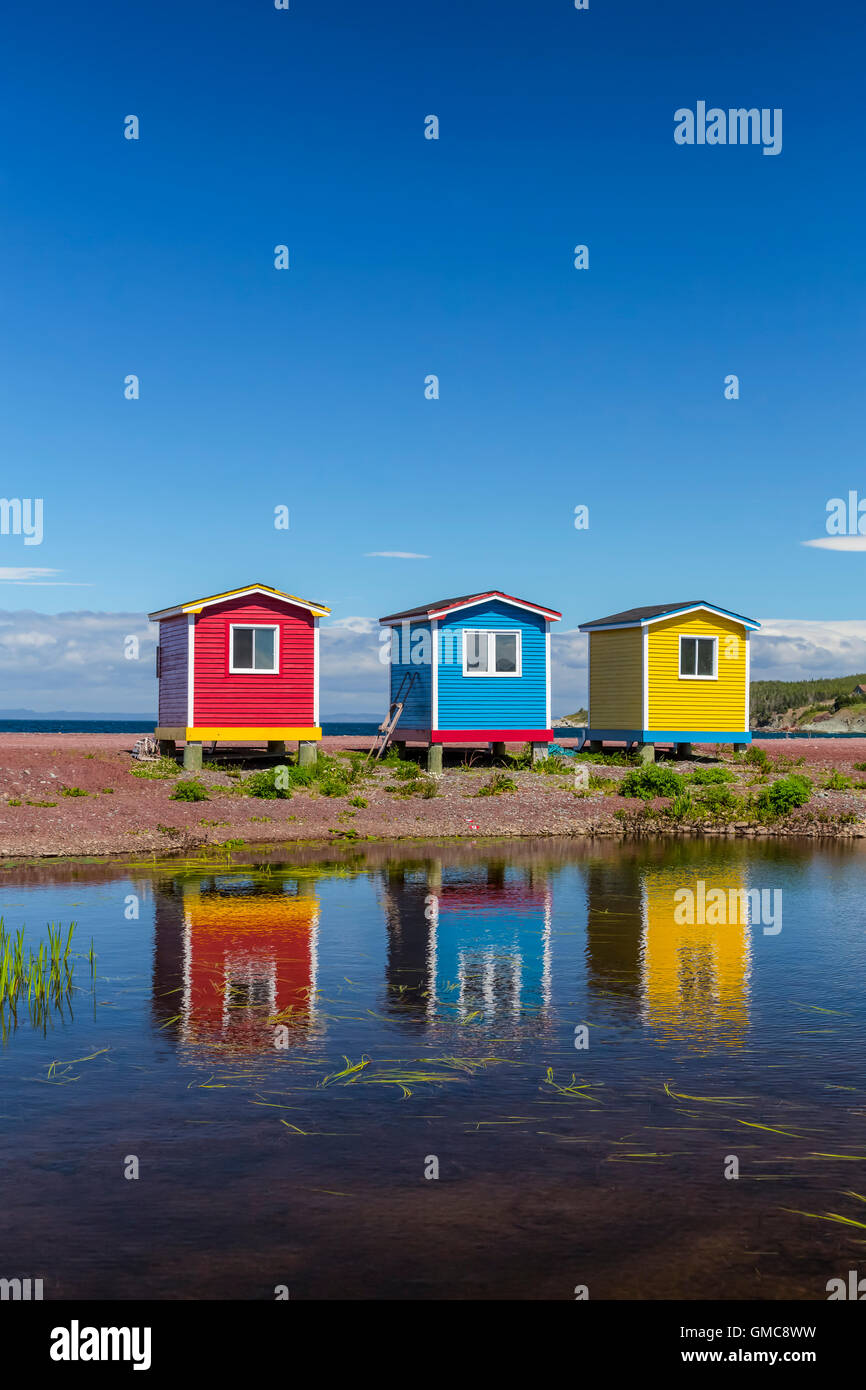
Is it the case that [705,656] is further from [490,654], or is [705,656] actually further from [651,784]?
[651,784]

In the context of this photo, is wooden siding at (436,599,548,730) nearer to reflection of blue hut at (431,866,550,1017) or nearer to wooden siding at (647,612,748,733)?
wooden siding at (647,612,748,733)

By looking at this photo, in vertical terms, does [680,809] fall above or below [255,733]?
below

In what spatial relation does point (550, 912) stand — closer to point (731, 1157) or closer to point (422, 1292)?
point (731, 1157)

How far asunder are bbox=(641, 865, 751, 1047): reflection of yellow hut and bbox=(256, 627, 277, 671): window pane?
14.7 metres

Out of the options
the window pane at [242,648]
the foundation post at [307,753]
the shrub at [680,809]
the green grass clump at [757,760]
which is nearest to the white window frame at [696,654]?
the green grass clump at [757,760]

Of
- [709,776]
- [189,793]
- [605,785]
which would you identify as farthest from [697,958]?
[709,776]

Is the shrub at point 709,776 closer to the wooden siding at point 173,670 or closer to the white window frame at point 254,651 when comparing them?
the white window frame at point 254,651

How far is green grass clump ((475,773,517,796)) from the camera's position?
29.7m

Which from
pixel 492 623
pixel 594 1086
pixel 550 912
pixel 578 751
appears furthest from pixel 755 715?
pixel 594 1086

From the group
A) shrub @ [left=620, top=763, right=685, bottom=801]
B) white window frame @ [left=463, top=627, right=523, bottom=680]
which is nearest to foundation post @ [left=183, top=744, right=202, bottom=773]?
white window frame @ [left=463, top=627, right=523, bottom=680]

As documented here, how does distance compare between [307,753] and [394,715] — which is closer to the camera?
[307,753]

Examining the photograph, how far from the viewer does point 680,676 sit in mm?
36219

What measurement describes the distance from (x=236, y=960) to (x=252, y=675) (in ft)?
61.8
